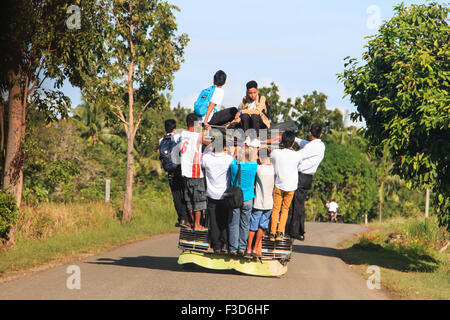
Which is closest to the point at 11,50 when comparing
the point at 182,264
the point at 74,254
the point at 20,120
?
the point at 20,120

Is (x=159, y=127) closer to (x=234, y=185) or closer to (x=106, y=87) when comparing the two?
(x=106, y=87)

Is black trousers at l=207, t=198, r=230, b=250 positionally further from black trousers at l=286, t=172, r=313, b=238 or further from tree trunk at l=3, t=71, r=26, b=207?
tree trunk at l=3, t=71, r=26, b=207

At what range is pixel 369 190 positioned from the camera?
5662cm

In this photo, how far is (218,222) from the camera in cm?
1034

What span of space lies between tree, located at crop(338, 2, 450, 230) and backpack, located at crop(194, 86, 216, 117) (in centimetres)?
491

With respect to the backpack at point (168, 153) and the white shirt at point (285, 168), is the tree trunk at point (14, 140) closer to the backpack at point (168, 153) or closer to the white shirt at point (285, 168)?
the backpack at point (168, 153)

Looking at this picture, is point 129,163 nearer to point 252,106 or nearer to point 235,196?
point 252,106

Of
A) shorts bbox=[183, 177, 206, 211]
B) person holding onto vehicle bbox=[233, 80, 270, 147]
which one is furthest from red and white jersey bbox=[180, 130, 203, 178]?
person holding onto vehicle bbox=[233, 80, 270, 147]

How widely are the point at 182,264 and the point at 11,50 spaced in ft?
22.6

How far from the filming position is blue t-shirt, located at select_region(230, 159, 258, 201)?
1004cm

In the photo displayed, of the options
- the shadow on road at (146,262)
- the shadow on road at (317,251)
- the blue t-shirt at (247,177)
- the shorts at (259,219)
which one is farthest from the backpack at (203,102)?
the shadow on road at (317,251)

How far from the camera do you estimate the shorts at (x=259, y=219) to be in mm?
10195

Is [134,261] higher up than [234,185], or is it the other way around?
[234,185]
